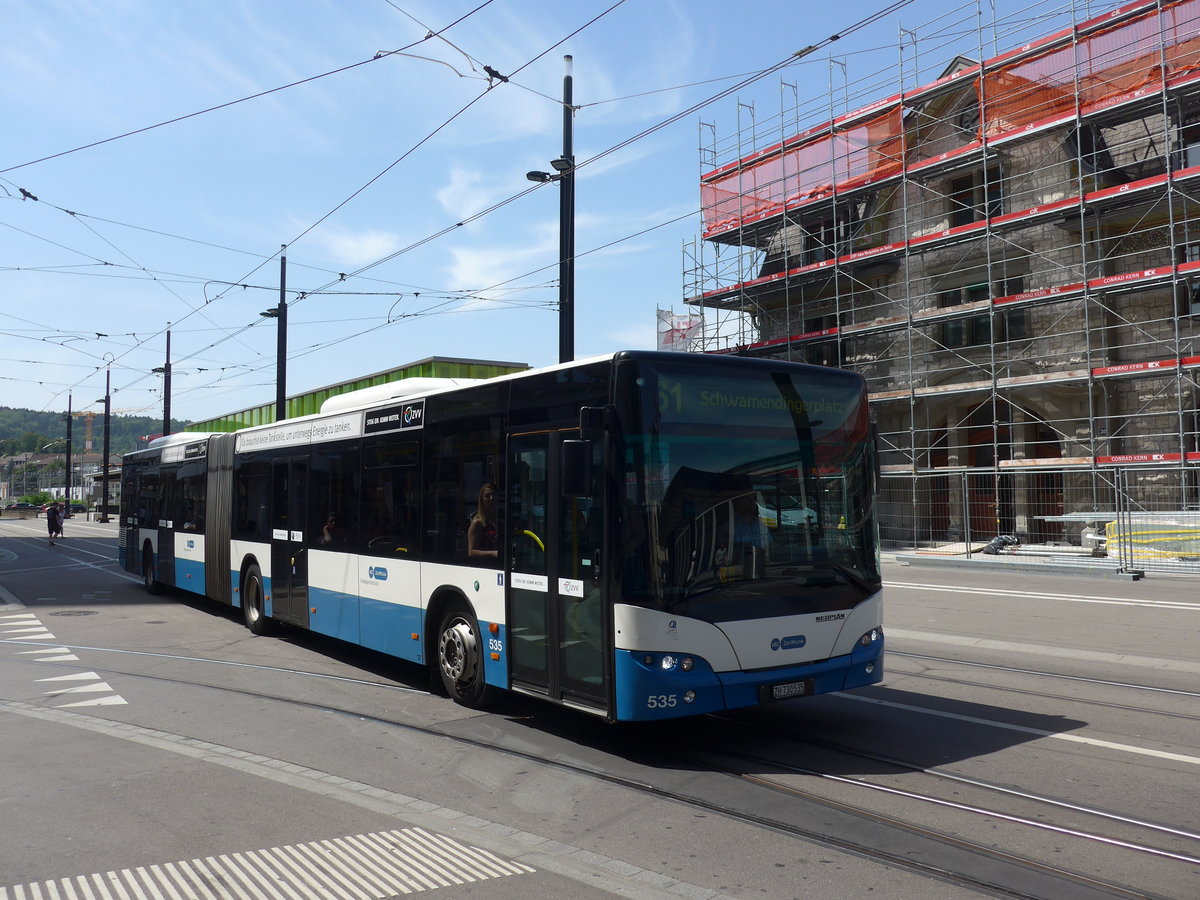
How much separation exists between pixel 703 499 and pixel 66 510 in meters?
86.8

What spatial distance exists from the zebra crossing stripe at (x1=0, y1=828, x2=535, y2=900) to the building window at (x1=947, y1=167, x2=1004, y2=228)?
2591 cm

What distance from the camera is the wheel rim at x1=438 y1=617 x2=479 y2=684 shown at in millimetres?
8266

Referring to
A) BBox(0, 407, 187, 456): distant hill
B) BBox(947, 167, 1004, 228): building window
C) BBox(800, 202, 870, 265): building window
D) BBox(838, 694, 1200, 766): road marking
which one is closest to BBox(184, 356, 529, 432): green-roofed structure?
BBox(838, 694, 1200, 766): road marking

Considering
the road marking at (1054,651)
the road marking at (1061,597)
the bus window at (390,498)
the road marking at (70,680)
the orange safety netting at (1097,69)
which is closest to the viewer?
the road marking at (70,680)

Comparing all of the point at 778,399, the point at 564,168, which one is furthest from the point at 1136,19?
the point at 778,399

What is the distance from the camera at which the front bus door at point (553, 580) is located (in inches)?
264

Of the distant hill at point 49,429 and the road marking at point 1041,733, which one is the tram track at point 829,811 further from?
the distant hill at point 49,429

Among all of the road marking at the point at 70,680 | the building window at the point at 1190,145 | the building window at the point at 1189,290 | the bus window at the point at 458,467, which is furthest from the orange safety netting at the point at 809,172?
the bus window at the point at 458,467

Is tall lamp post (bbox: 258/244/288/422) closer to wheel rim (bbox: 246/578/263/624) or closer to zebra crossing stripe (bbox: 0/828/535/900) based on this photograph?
wheel rim (bbox: 246/578/263/624)

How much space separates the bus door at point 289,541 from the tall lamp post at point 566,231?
5.08m

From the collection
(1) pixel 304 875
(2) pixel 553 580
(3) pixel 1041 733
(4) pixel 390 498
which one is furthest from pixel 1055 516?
(1) pixel 304 875

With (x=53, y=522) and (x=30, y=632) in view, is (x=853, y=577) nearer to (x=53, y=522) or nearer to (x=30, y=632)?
(x=30, y=632)

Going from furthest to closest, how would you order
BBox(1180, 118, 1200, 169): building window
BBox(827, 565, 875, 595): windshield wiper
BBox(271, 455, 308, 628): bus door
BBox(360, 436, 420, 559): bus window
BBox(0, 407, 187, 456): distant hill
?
BBox(0, 407, 187, 456): distant hill → BBox(1180, 118, 1200, 169): building window → BBox(271, 455, 308, 628): bus door → BBox(360, 436, 420, 559): bus window → BBox(827, 565, 875, 595): windshield wiper

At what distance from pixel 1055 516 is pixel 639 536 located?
21.8 metres
